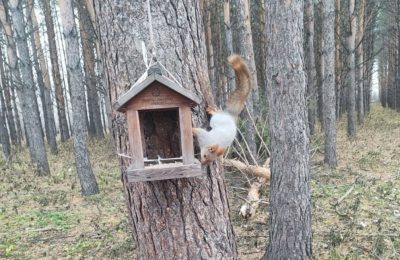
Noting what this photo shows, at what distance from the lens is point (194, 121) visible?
2.09 meters

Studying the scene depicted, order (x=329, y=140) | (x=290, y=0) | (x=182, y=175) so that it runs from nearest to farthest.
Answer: (x=182, y=175) < (x=290, y=0) < (x=329, y=140)

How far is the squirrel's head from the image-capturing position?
198 centimetres

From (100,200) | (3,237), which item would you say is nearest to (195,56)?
(3,237)

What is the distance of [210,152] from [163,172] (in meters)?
0.30

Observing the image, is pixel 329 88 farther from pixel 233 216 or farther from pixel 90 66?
pixel 90 66

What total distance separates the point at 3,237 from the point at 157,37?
5.02 metres

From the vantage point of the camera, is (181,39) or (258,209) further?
(258,209)

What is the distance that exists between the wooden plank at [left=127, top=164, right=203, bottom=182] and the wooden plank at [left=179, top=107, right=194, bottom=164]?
56 millimetres

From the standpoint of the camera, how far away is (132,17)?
201 centimetres

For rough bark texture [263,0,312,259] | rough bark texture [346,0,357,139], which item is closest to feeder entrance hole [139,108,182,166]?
rough bark texture [263,0,312,259]

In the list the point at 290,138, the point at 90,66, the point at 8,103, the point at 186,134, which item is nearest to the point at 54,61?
the point at 8,103

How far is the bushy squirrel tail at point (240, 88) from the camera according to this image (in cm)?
208

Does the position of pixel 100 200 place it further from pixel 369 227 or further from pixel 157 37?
pixel 157 37

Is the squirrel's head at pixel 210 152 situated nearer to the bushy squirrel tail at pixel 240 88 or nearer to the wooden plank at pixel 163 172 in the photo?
the wooden plank at pixel 163 172
